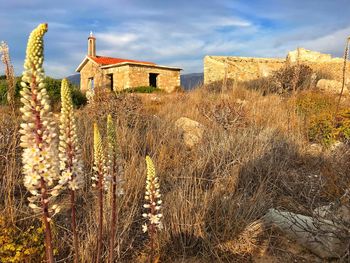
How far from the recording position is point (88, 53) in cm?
3362

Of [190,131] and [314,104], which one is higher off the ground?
[314,104]

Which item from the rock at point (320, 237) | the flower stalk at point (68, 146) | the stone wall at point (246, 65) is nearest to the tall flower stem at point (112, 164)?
the flower stalk at point (68, 146)

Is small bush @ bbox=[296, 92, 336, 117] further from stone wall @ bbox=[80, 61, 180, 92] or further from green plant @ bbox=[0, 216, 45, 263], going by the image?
stone wall @ bbox=[80, 61, 180, 92]

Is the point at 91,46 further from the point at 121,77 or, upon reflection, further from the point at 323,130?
the point at 323,130

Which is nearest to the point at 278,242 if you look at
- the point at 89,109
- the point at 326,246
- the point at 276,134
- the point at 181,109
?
the point at 326,246

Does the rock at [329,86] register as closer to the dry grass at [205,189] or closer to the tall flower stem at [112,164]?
the dry grass at [205,189]

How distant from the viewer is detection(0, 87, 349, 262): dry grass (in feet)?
10.8

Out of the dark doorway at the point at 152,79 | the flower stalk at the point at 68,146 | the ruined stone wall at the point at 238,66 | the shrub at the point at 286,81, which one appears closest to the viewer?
the flower stalk at the point at 68,146

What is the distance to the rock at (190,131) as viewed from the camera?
6.83 m

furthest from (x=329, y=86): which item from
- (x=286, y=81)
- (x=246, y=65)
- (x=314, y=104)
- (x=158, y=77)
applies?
(x=158, y=77)

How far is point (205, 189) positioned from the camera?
423 centimetres

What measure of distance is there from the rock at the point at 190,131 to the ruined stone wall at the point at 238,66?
55.6 ft

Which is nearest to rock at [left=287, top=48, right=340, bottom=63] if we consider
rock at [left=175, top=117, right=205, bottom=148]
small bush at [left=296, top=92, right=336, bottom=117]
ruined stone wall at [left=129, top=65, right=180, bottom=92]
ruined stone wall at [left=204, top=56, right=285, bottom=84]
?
ruined stone wall at [left=204, top=56, right=285, bottom=84]

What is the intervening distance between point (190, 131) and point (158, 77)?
24.2 meters
